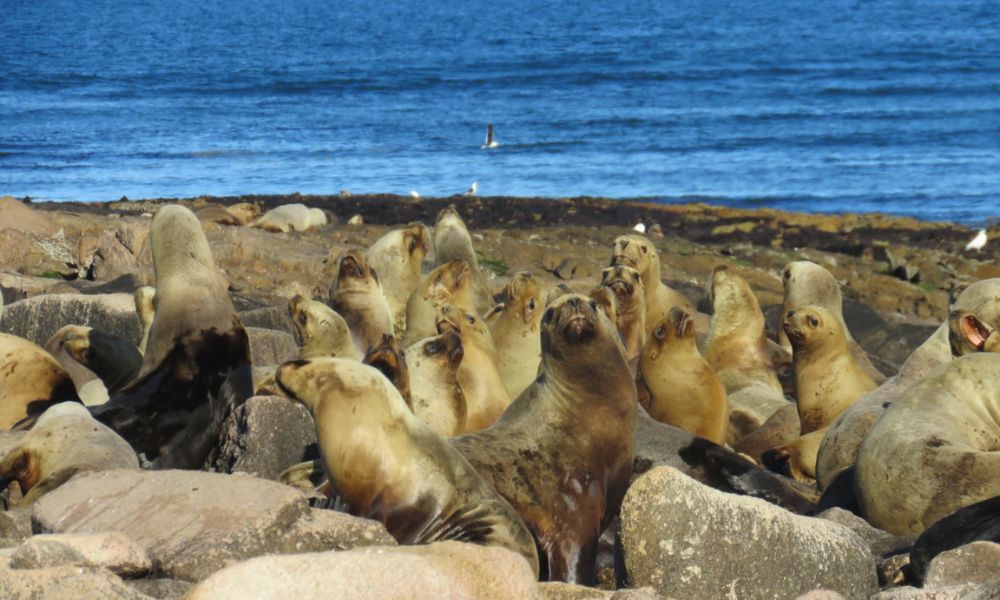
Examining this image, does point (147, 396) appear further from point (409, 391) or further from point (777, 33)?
point (777, 33)

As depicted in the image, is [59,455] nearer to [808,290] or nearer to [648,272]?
[648,272]

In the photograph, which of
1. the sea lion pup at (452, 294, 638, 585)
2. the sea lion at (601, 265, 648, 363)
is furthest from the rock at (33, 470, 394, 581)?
the sea lion at (601, 265, 648, 363)

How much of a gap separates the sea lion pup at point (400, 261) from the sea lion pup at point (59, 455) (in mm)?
4470

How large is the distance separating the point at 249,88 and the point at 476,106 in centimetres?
904

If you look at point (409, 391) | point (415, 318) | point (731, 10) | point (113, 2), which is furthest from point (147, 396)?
point (113, 2)

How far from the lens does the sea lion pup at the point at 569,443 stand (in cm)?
626

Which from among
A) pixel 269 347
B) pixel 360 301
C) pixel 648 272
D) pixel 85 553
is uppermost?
pixel 85 553

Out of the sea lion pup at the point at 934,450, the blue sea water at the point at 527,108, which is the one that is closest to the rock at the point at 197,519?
the sea lion pup at the point at 934,450

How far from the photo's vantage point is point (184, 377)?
7699 millimetres

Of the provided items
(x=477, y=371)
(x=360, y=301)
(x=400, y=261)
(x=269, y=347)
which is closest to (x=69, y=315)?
(x=269, y=347)

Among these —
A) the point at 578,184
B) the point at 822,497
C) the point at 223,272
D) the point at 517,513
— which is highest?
the point at 517,513

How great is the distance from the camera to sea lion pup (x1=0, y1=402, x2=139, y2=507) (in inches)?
256

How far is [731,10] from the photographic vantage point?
97.6 metres

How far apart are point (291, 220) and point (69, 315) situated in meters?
9.32
